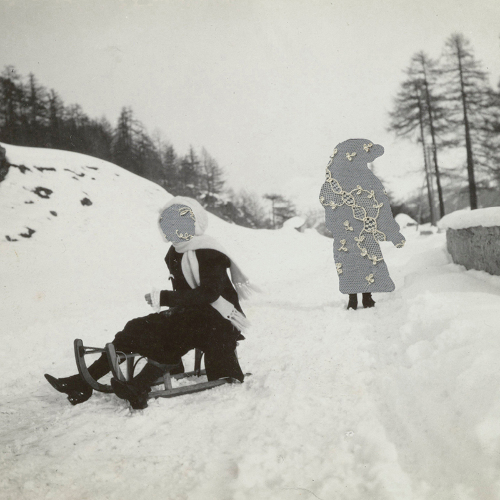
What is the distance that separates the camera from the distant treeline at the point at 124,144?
3.88 metres

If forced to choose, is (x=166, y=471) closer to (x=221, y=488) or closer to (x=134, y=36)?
(x=221, y=488)

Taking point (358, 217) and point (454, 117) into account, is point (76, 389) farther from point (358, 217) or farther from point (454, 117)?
point (454, 117)

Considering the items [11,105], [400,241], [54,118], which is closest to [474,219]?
[400,241]

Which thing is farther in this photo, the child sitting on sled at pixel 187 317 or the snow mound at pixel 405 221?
the snow mound at pixel 405 221

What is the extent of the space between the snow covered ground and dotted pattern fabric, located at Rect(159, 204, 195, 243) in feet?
3.26

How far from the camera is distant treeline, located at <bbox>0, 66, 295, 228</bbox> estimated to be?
3.88 metres

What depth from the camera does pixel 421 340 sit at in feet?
8.67

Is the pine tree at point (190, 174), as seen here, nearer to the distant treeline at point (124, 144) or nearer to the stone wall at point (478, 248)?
the distant treeline at point (124, 144)

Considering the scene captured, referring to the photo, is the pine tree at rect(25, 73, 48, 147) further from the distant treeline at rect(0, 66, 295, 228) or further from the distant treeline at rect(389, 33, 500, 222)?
the distant treeline at rect(389, 33, 500, 222)

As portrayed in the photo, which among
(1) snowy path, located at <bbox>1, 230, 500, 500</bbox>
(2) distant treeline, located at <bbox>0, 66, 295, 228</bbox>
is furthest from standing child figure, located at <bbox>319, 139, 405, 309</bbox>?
(2) distant treeline, located at <bbox>0, 66, 295, 228</bbox>

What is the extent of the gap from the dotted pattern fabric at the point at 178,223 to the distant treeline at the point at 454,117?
241 centimetres

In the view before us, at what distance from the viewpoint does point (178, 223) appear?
2.77 m

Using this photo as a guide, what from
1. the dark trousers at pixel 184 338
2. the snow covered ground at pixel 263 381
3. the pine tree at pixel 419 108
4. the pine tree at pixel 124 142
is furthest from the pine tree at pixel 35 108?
the pine tree at pixel 419 108

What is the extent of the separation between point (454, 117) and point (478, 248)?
5.67 ft
